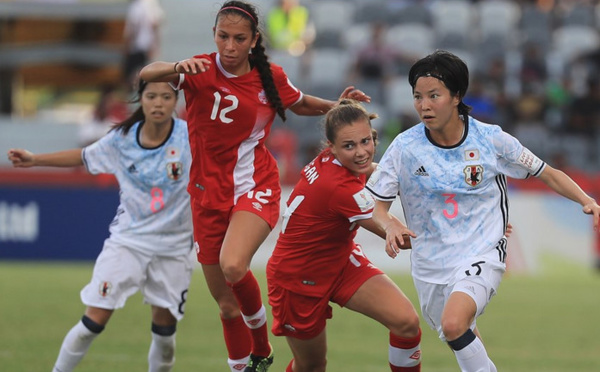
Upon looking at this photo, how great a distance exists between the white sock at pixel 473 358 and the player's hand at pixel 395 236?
0.67 meters

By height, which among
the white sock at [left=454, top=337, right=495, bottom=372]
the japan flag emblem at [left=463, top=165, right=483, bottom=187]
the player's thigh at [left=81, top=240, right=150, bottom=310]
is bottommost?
the player's thigh at [left=81, top=240, right=150, bottom=310]

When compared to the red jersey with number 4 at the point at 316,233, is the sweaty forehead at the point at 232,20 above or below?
above

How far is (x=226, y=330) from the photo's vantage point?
24.6 ft

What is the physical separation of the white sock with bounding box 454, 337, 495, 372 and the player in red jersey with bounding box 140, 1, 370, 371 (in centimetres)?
156

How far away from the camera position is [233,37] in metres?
7.01

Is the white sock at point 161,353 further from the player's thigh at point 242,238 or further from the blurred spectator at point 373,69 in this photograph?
the blurred spectator at point 373,69

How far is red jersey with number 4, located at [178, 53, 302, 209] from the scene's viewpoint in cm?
716

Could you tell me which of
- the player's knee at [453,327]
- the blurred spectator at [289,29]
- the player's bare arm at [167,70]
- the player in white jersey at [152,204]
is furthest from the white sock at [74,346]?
A: the blurred spectator at [289,29]

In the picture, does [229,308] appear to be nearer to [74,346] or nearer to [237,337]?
[237,337]

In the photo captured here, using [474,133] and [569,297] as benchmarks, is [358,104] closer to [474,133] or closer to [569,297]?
[474,133]

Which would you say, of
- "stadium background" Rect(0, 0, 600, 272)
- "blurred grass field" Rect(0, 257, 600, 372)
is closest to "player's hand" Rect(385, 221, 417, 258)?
"blurred grass field" Rect(0, 257, 600, 372)

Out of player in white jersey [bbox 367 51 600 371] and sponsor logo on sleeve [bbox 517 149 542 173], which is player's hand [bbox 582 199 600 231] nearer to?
player in white jersey [bbox 367 51 600 371]

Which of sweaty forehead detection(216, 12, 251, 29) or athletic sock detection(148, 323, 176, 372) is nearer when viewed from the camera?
sweaty forehead detection(216, 12, 251, 29)

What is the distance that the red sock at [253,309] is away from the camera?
276 inches
